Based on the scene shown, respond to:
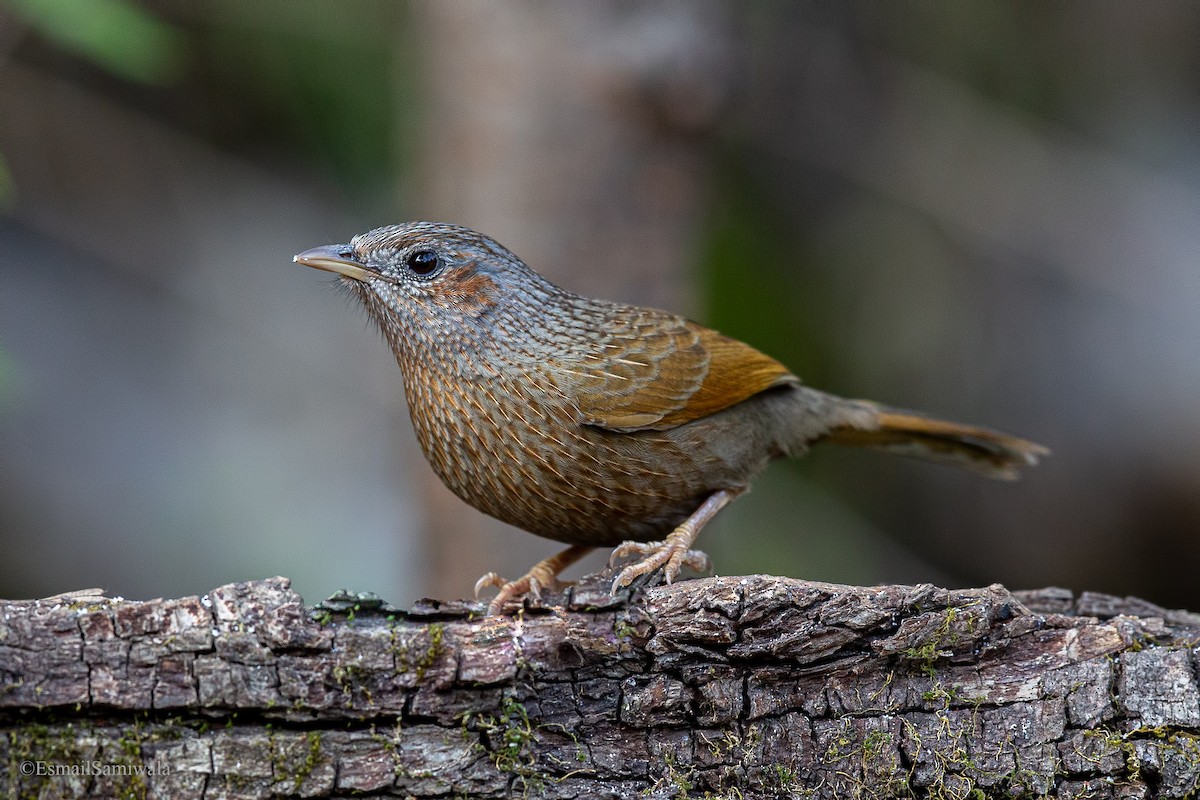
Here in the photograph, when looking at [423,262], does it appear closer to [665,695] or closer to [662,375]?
[662,375]

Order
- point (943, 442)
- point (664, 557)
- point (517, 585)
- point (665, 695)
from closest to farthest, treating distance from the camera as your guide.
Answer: point (665, 695) → point (664, 557) → point (517, 585) → point (943, 442)

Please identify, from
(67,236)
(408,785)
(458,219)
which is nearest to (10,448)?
(67,236)

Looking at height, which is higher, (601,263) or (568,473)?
(601,263)

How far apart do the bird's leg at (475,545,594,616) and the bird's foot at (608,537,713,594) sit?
0.40m

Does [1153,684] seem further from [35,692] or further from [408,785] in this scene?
[35,692]

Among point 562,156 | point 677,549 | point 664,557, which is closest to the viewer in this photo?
point 664,557

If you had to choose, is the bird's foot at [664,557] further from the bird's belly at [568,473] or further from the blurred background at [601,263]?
the blurred background at [601,263]

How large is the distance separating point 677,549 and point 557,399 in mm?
770

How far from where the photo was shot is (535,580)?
496cm

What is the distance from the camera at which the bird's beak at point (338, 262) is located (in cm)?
484

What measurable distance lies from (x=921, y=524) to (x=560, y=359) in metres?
5.97

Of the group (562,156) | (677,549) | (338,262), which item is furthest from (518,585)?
(562,156)

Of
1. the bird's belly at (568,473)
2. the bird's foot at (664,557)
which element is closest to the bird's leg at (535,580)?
the bird's belly at (568,473)

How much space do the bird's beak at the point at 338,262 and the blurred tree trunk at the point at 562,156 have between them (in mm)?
2853
